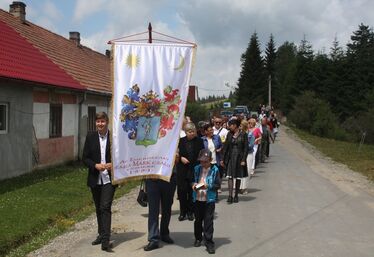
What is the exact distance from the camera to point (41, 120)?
A: 1612 centimetres

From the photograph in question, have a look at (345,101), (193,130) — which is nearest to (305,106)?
(345,101)

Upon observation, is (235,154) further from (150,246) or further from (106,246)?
(106,246)

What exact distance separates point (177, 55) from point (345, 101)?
73.0m

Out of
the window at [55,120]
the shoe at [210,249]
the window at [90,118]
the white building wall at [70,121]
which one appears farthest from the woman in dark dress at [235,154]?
the window at [90,118]

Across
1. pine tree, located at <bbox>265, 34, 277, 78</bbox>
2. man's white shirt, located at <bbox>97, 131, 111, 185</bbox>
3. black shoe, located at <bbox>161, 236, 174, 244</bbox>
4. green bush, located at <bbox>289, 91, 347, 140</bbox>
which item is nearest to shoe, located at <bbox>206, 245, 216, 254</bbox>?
black shoe, located at <bbox>161, 236, 174, 244</bbox>

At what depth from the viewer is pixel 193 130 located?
7.92 metres

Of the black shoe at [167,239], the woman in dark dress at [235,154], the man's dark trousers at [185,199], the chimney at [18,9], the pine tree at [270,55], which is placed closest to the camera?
the black shoe at [167,239]

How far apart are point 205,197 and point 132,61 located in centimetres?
207

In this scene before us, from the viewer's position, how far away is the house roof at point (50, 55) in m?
16.5

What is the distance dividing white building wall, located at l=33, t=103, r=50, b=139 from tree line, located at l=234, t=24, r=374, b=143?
39538mm

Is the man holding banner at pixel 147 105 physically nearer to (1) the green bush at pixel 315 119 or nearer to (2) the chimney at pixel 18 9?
(2) the chimney at pixel 18 9

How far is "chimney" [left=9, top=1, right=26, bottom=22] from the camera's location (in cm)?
2208

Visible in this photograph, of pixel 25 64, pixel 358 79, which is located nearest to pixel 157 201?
pixel 25 64

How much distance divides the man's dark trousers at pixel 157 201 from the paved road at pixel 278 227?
0.90 ft
